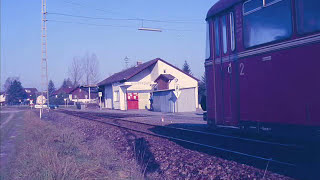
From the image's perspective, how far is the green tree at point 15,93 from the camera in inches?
3981

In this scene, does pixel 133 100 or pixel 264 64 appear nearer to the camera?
pixel 264 64

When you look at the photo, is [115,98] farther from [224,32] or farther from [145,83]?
[224,32]

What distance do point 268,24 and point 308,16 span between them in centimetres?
118

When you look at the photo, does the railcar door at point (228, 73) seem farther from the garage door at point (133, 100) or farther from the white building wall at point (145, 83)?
the garage door at point (133, 100)

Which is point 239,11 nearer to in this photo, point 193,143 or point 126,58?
point 193,143

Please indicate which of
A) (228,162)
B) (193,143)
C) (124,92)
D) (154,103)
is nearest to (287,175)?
(228,162)

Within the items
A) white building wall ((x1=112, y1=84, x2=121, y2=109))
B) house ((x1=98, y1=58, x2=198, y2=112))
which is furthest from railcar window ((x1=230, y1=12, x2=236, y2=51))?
white building wall ((x1=112, y1=84, x2=121, y2=109))

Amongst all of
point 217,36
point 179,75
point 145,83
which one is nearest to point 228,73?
point 217,36

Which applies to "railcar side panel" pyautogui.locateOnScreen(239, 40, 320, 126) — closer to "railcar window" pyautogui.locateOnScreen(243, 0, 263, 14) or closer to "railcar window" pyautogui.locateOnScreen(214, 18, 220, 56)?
"railcar window" pyautogui.locateOnScreen(243, 0, 263, 14)

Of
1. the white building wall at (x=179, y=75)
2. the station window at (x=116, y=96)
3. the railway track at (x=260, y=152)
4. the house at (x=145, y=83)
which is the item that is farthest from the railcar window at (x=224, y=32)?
the station window at (x=116, y=96)

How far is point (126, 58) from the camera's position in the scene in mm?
95875

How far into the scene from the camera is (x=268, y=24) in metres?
7.15

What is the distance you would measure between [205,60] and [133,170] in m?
5.01

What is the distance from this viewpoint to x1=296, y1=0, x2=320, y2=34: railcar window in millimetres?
5863
